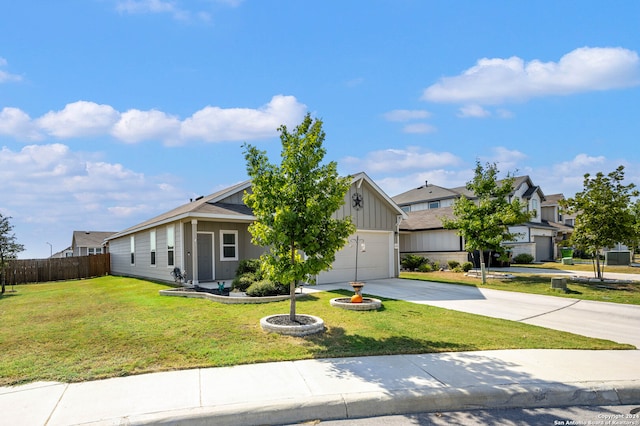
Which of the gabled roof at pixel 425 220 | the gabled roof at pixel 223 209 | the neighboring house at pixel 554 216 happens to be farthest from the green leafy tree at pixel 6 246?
the neighboring house at pixel 554 216

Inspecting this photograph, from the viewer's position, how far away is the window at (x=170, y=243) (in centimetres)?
1669

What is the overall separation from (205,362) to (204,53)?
928 centimetres

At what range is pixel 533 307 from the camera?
37.4 feet

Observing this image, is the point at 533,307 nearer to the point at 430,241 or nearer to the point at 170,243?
the point at 170,243

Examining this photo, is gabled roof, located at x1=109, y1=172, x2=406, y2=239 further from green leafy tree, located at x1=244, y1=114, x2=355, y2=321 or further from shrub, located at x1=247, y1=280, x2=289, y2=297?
green leafy tree, located at x1=244, y1=114, x2=355, y2=321

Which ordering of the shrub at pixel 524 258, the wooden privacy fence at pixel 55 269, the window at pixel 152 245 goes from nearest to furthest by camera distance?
the window at pixel 152 245, the wooden privacy fence at pixel 55 269, the shrub at pixel 524 258

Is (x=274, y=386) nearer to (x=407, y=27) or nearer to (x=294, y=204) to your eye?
(x=294, y=204)

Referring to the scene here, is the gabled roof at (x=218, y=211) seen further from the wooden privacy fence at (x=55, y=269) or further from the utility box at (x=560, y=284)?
the utility box at (x=560, y=284)

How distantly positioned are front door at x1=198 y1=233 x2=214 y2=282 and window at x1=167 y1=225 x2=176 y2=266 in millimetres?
1257

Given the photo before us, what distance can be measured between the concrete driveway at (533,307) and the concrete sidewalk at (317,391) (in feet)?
10.5

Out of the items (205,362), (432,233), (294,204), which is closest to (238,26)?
(294,204)

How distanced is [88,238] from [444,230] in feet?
140

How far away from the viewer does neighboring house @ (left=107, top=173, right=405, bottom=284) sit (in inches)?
617

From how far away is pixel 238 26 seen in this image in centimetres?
1103
